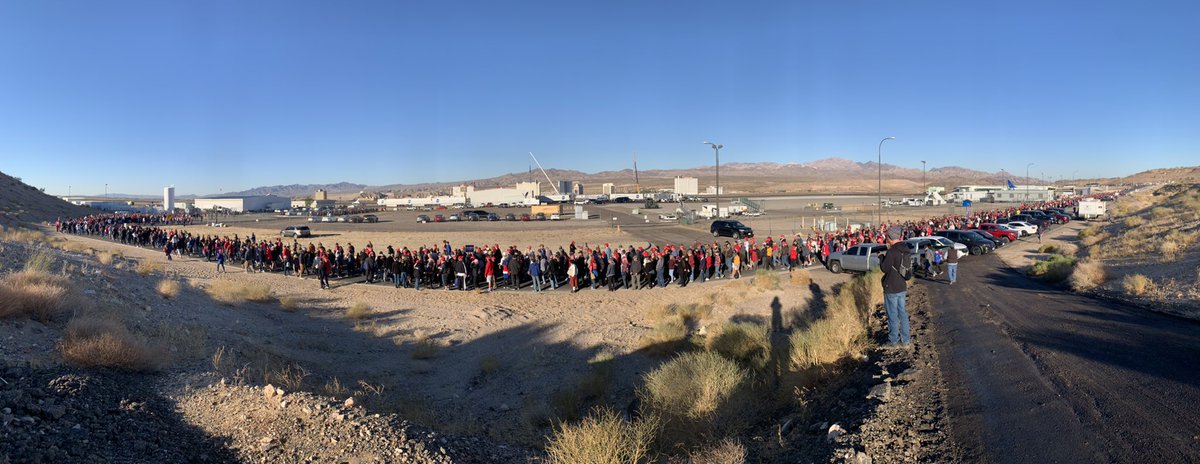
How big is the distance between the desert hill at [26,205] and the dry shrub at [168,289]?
164 ft

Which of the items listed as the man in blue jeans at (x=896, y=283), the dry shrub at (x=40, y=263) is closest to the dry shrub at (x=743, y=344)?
the man in blue jeans at (x=896, y=283)

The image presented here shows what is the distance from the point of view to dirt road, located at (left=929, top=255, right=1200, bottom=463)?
483 cm

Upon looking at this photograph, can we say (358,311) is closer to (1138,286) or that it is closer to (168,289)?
(168,289)

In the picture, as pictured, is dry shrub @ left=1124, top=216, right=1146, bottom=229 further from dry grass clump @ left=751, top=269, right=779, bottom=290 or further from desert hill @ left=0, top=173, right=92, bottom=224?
desert hill @ left=0, top=173, right=92, bottom=224

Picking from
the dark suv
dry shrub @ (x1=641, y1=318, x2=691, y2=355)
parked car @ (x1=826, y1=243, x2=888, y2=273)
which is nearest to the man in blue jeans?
dry shrub @ (x1=641, y1=318, x2=691, y2=355)

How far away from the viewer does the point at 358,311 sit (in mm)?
16672

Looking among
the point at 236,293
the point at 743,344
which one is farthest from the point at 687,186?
the point at 743,344

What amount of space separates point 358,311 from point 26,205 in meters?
77.9

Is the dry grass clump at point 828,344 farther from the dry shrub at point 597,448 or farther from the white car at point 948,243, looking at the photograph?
the white car at point 948,243

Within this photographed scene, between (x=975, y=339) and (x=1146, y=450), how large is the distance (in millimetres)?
4495

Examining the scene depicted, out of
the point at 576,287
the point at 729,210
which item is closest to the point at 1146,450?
the point at 576,287

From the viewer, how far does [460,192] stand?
13300cm

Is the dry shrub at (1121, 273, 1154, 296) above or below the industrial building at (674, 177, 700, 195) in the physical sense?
below

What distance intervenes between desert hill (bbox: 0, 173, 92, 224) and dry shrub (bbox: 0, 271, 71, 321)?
56.2m
